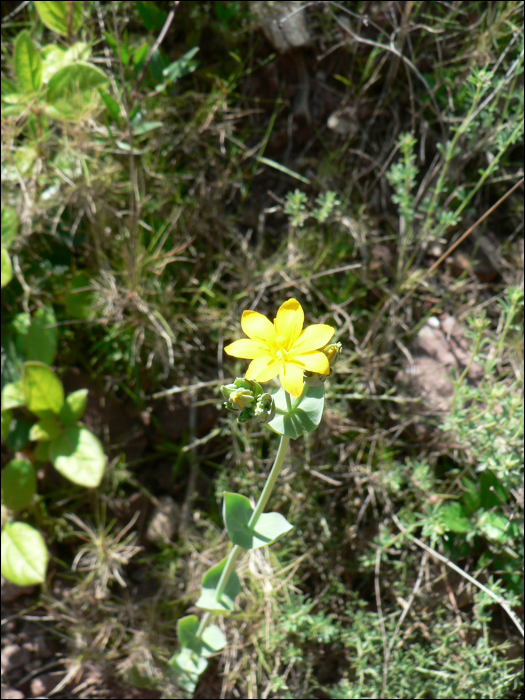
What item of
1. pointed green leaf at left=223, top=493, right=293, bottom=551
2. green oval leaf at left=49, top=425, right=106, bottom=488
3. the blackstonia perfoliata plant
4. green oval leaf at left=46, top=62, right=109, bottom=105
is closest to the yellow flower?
the blackstonia perfoliata plant

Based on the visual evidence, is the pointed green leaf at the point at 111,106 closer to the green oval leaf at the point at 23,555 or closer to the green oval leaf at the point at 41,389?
the green oval leaf at the point at 41,389

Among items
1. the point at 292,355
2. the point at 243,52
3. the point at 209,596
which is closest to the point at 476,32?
the point at 243,52

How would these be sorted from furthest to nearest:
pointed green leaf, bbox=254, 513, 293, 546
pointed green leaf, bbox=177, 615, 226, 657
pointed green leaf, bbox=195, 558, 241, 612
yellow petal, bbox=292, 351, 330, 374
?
1. pointed green leaf, bbox=177, 615, 226, 657
2. pointed green leaf, bbox=195, 558, 241, 612
3. pointed green leaf, bbox=254, 513, 293, 546
4. yellow petal, bbox=292, 351, 330, 374

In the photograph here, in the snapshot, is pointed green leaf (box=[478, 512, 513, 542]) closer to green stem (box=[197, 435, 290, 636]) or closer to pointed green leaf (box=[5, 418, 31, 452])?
green stem (box=[197, 435, 290, 636])

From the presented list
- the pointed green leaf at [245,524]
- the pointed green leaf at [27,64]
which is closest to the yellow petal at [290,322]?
the pointed green leaf at [245,524]

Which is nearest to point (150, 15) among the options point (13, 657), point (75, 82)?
point (75, 82)

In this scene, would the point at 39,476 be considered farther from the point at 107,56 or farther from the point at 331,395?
the point at 107,56
